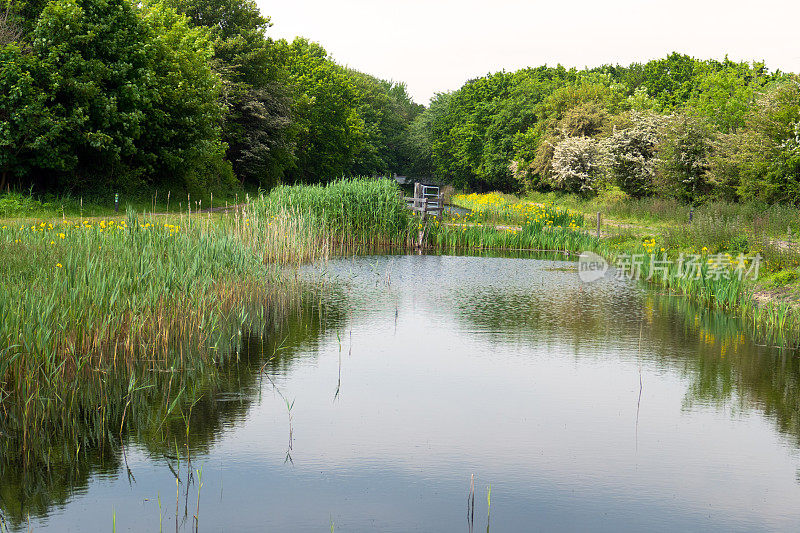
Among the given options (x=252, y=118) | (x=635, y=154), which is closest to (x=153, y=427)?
(x=635, y=154)

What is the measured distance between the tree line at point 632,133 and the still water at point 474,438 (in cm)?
1712

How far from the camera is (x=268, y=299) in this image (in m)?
13.4

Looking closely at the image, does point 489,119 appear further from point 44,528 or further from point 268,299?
point 44,528

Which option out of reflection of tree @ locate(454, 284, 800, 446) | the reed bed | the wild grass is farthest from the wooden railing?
the reed bed

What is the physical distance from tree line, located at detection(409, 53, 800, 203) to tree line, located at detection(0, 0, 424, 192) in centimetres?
1880

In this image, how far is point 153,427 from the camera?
22.5 feet

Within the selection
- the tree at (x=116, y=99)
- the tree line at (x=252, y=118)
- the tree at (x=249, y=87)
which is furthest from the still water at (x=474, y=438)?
the tree at (x=249, y=87)

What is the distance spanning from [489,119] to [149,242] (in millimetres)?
62403

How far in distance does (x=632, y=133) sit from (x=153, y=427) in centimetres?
3512

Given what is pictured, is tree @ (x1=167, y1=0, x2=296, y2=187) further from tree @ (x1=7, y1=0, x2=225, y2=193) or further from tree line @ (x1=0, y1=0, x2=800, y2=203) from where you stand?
tree @ (x1=7, y1=0, x2=225, y2=193)

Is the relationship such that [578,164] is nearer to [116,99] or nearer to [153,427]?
[116,99]

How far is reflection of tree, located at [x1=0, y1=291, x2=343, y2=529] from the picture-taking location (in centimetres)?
552

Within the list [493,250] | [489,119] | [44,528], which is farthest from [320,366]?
[489,119]

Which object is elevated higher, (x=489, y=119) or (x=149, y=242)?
(x=489, y=119)
